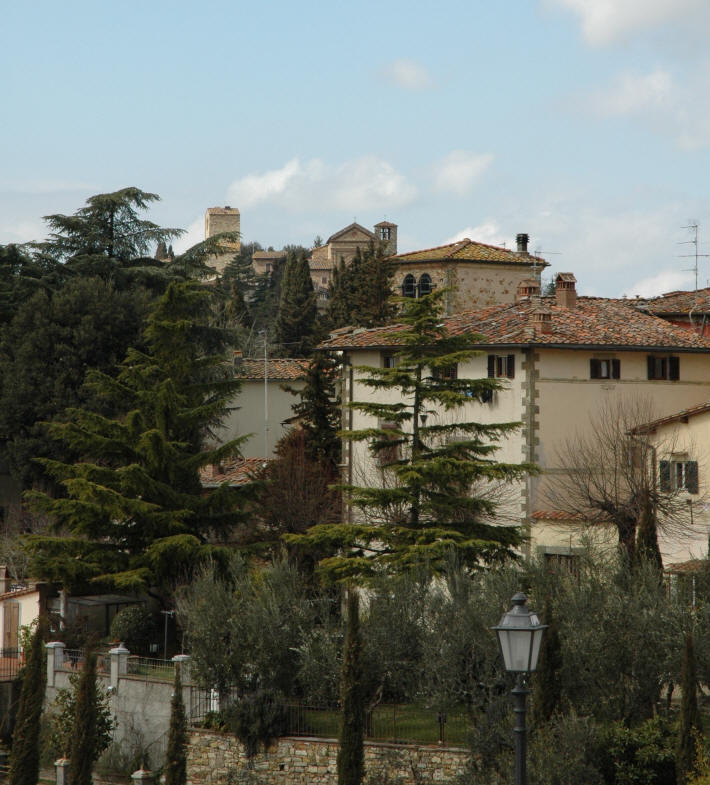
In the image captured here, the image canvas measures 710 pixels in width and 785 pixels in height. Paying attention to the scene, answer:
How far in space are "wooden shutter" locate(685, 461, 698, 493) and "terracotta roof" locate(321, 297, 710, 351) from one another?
5.98m

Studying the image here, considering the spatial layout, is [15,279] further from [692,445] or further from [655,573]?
[655,573]

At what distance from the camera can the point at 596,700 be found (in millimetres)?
21297

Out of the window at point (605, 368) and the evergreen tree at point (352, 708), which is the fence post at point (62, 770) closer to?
the evergreen tree at point (352, 708)

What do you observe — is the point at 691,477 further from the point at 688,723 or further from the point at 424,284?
the point at 424,284

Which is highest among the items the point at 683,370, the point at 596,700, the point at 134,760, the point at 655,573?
the point at 683,370

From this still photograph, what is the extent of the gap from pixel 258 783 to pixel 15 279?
2967 cm

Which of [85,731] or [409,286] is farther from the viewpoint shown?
[409,286]

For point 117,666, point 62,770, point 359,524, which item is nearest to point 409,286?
point 359,524

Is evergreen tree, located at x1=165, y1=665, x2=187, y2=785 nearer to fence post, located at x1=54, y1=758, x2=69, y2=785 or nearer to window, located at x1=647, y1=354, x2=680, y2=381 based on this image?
fence post, located at x1=54, y1=758, x2=69, y2=785

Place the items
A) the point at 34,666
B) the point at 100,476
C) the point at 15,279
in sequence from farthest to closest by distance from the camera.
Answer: the point at 15,279 → the point at 100,476 → the point at 34,666

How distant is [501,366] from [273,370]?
22326mm

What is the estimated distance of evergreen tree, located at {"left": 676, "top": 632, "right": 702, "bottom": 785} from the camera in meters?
18.6

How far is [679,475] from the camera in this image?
29.9 m

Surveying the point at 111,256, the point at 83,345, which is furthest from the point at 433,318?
the point at 111,256
